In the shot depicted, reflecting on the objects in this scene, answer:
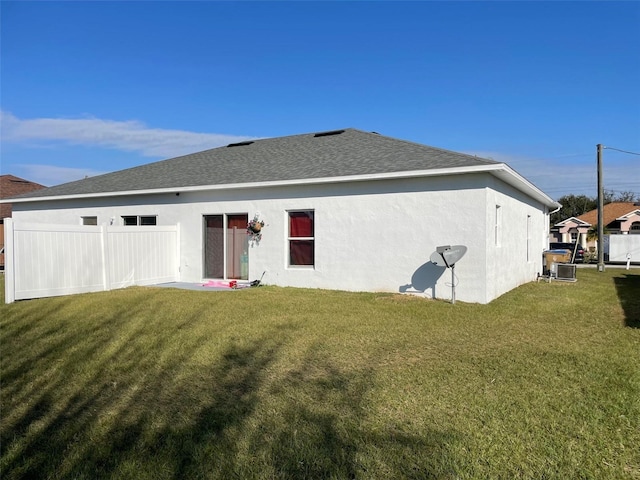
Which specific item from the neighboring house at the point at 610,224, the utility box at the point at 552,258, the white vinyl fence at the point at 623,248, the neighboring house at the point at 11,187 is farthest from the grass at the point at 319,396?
the neighboring house at the point at 610,224

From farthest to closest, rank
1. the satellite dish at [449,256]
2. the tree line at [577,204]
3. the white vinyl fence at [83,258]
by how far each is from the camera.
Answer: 1. the tree line at [577,204]
2. the white vinyl fence at [83,258]
3. the satellite dish at [449,256]

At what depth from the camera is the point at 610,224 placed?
40.9 metres

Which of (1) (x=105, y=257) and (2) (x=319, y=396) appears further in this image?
(1) (x=105, y=257)

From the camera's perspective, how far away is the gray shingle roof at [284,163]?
10.1 m

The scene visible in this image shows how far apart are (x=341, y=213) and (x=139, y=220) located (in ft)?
23.3

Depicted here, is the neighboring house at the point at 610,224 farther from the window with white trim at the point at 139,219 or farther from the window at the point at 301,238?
the window with white trim at the point at 139,219

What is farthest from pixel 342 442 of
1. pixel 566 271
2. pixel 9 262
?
pixel 566 271

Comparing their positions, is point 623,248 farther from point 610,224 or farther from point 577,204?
point 577,204

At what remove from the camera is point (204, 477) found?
271 cm

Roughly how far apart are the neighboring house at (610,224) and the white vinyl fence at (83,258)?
3464 centimetres

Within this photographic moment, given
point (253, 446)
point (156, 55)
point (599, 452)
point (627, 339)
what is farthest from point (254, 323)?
point (156, 55)

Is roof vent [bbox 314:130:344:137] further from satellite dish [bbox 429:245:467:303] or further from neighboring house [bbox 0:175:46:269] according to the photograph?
neighboring house [bbox 0:175:46:269]

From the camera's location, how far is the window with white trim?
1355cm

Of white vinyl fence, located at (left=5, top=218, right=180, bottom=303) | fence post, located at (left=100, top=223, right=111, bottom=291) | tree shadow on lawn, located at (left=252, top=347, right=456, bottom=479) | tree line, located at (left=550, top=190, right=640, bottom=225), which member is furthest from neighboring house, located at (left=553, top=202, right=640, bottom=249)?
tree shadow on lawn, located at (left=252, top=347, right=456, bottom=479)
